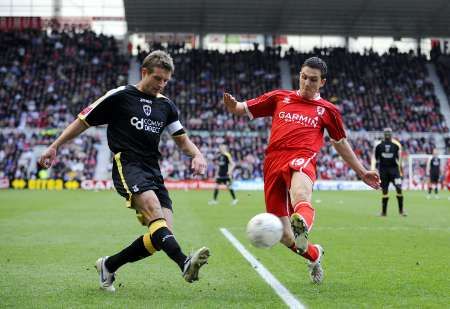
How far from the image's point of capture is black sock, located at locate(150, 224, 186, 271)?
227 inches

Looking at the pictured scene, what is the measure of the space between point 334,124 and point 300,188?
106 centimetres

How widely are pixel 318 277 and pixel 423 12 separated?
4481 cm

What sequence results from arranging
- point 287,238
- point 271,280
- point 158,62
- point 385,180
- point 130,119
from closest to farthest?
point 158,62 → point 130,119 → point 287,238 → point 271,280 → point 385,180

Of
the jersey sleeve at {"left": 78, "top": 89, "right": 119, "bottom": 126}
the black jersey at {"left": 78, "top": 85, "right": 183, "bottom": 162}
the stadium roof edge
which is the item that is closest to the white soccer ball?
the black jersey at {"left": 78, "top": 85, "right": 183, "bottom": 162}

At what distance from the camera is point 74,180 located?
3872 centimetres

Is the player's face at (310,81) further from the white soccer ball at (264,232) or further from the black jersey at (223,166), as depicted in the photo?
the black jersey at (223,166)

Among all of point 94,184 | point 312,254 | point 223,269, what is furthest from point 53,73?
point 312,254

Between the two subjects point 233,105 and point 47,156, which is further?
point 233,105

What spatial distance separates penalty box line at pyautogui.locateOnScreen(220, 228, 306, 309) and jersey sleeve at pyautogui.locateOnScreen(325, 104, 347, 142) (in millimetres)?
1737

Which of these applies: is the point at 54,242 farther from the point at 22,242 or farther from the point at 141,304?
the point at 141,304

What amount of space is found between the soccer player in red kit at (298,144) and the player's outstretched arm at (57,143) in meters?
1.68

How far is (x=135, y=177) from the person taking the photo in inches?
240

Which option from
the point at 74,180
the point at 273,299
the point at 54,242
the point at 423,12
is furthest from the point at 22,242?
the point at 423,12

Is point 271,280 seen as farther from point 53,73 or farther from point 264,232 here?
point 53,73
